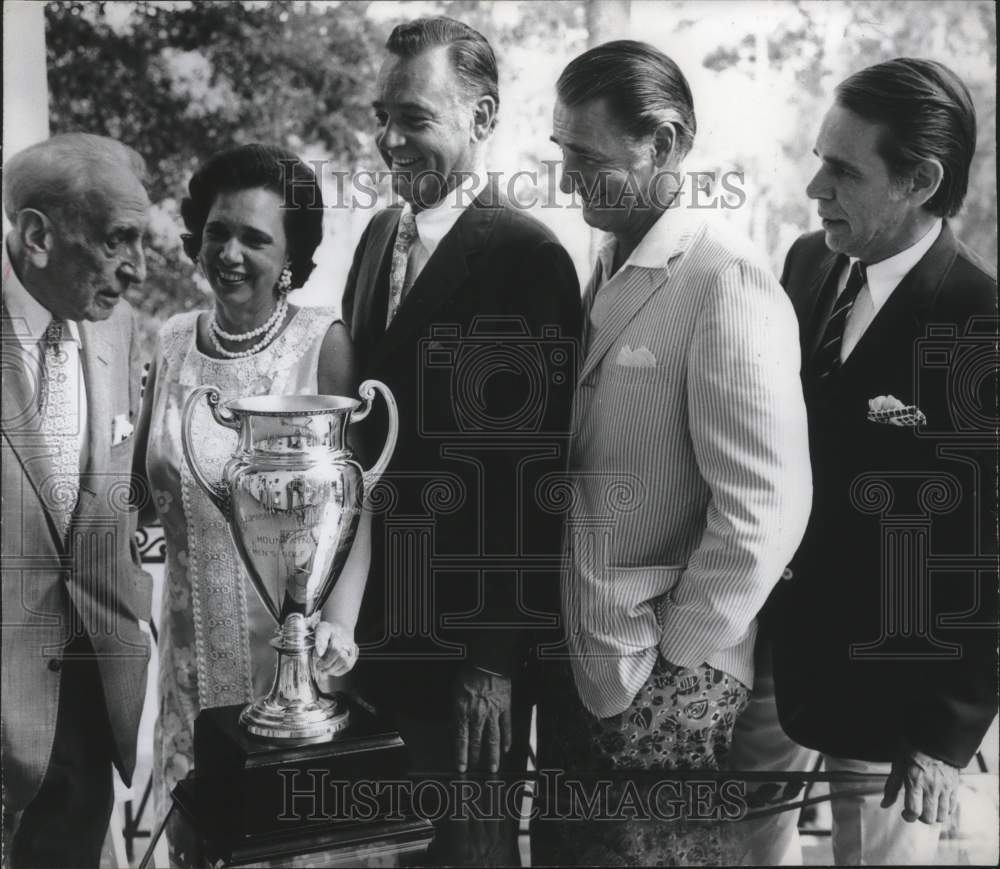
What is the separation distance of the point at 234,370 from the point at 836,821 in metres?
1.41

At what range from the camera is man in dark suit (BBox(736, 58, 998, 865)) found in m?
2.04

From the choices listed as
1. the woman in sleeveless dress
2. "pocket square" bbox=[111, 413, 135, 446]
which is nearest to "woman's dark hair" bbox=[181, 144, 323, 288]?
the woman in sleeveless dress

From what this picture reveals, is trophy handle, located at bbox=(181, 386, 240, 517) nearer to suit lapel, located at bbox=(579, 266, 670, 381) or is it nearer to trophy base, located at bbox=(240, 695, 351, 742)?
trophy base, located at bbox=(240, 695, 351, 742)

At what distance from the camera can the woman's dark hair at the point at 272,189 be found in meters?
2.05

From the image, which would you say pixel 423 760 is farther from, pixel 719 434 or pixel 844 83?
pixel 844 83

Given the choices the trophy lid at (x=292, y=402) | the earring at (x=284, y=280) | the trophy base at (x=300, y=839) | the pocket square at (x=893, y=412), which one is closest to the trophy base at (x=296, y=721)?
the trophy base at (x=300, y=839)

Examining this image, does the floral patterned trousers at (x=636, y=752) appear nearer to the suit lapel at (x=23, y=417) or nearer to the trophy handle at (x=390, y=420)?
the trophy handle at (x=390, y=420)

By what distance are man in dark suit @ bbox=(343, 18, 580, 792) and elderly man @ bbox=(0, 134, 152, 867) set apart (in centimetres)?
45

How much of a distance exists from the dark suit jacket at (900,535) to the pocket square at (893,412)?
0.01 m

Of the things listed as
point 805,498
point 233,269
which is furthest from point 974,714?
point 233,269

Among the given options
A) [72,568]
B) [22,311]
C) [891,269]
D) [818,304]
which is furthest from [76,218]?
[891,269]

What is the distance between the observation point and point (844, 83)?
2.06 m

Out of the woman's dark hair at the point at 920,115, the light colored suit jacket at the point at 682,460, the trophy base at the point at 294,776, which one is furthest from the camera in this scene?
the woman's dark hair at the point at 920,115

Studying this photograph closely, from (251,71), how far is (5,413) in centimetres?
78
